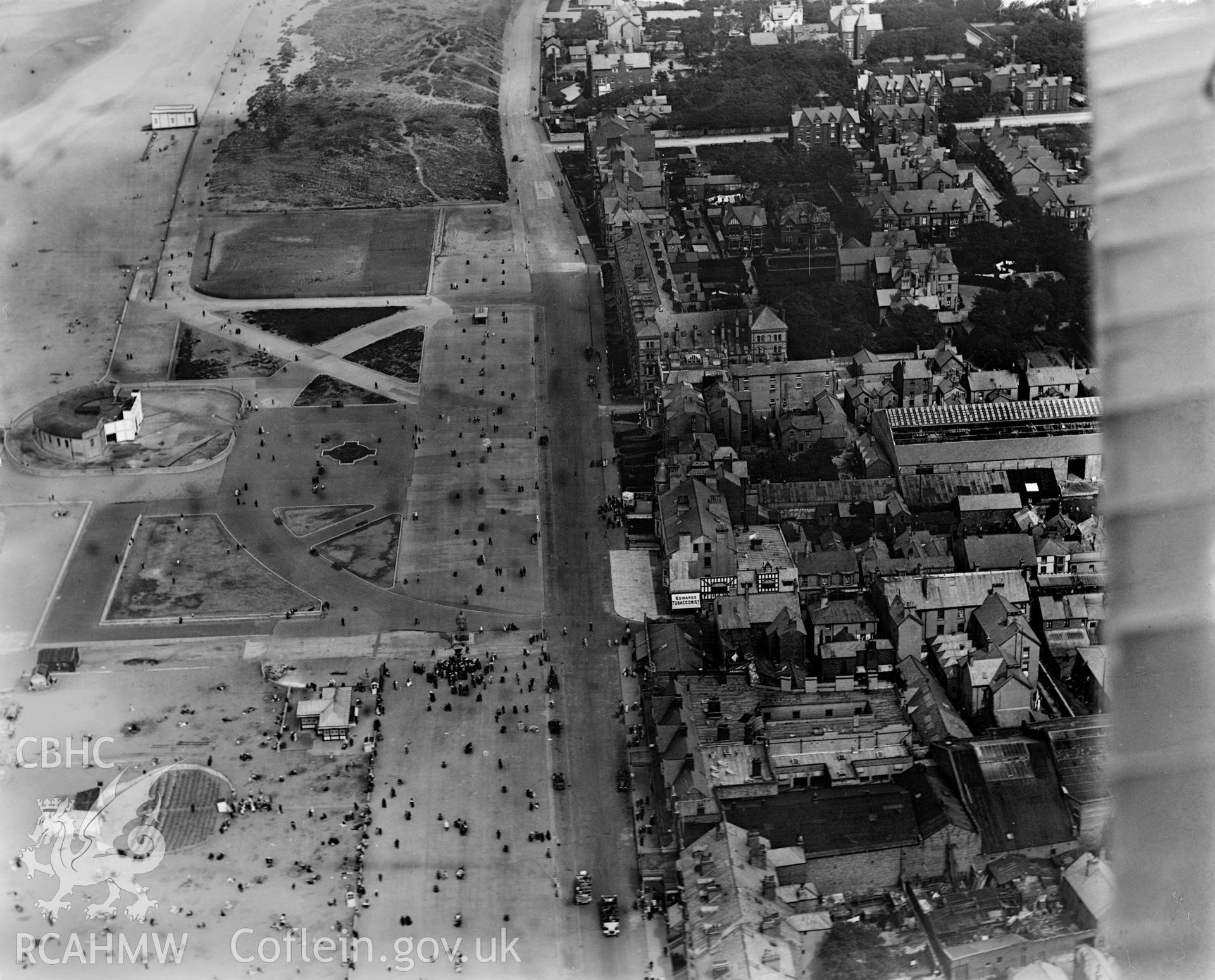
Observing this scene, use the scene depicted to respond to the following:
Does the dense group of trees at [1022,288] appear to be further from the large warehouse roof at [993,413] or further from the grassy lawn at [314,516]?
the grassy lawn at [314,516]

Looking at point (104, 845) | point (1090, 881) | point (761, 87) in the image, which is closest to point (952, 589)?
point (1090, 881)

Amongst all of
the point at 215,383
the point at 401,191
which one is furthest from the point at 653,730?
the point at 401,191

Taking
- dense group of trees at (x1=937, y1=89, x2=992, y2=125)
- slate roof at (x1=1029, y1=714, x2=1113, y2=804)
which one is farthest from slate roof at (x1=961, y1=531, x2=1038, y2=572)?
dense group of trees at (x1=937, y1=89, x2=992, y2=125)

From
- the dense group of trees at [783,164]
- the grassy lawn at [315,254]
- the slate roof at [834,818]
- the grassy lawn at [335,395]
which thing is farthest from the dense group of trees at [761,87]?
the slate roof at [834,818]

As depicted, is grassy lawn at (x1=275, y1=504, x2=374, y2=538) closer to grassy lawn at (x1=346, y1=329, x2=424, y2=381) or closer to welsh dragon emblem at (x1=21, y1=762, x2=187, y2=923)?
grassy lawn at (x1=346, y1=329, x2=424, y2=381)

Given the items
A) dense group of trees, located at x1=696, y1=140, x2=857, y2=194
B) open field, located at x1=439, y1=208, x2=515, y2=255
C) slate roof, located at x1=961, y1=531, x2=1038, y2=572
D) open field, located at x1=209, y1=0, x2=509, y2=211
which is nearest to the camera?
slate roof, located at x1=961, y1=531, x2=1038, y2=572
